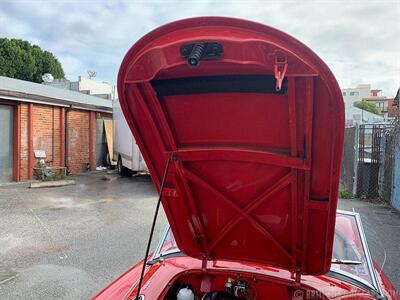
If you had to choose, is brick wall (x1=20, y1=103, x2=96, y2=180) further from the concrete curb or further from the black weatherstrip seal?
the black weatherstrip seal

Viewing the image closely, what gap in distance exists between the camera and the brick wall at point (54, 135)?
40.1ft

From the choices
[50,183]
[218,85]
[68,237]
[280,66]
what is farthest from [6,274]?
[50,183]

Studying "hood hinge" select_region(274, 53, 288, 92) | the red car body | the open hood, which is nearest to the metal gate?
the red car body

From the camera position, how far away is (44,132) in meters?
13.0

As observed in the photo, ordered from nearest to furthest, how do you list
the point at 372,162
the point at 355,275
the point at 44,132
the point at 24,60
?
the point at 355,275 < the point at 372,162 < the point at 44,132 < the point at 24,60

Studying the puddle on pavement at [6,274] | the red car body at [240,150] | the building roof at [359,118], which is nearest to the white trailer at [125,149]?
the puddle on pavement at [6,274]

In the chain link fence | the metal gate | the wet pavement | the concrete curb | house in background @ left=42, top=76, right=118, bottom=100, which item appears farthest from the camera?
house in background @ left=42, top=76, right=118, bottom=100

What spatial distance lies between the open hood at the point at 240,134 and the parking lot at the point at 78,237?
2694mm

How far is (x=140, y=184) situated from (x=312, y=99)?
37.5 feet

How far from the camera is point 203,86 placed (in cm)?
162

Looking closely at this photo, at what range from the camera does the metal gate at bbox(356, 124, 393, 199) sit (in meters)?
9.36

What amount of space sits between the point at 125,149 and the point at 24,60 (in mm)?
25206

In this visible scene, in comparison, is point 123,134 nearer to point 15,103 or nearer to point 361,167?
point 15,103

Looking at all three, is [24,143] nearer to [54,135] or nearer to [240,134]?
[54,135]
